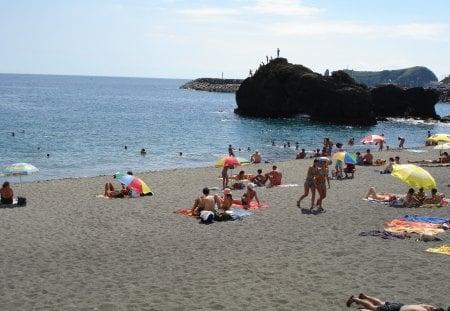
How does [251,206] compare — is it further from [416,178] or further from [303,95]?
[303,95]

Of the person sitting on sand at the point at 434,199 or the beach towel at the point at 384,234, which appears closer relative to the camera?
the beach towel at the point at 384,234

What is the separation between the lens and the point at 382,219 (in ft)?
52.2

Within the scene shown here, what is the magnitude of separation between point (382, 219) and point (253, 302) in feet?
26.3

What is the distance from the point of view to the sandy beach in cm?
931

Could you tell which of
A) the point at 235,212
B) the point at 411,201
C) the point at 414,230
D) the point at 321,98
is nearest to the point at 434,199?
the point at 411,201

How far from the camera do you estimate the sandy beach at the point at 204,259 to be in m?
9.31

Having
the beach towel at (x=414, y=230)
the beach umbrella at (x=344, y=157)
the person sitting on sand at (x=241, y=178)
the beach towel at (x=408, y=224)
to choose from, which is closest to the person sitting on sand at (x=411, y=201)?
the beach towel at (x=408, y=224)

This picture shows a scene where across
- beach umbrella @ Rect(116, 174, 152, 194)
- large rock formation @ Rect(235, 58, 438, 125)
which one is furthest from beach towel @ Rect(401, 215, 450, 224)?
large rock formation @ Rect(235, 58, 438, 125)

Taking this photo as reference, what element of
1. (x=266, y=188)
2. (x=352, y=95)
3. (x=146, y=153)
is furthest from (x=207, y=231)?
(x=352, y=95)

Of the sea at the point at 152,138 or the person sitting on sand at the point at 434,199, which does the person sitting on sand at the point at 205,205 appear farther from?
the sea at the point at 152,138

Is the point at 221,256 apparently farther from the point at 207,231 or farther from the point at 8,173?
the point at 8,173

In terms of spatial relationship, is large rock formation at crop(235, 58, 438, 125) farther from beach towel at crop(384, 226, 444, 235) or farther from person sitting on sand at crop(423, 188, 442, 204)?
beach towel at crop(384, 226, 444, 235)

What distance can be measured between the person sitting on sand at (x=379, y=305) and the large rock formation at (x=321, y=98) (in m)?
71.9

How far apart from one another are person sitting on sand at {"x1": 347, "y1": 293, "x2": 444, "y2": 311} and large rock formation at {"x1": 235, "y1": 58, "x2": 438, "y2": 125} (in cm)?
7189
